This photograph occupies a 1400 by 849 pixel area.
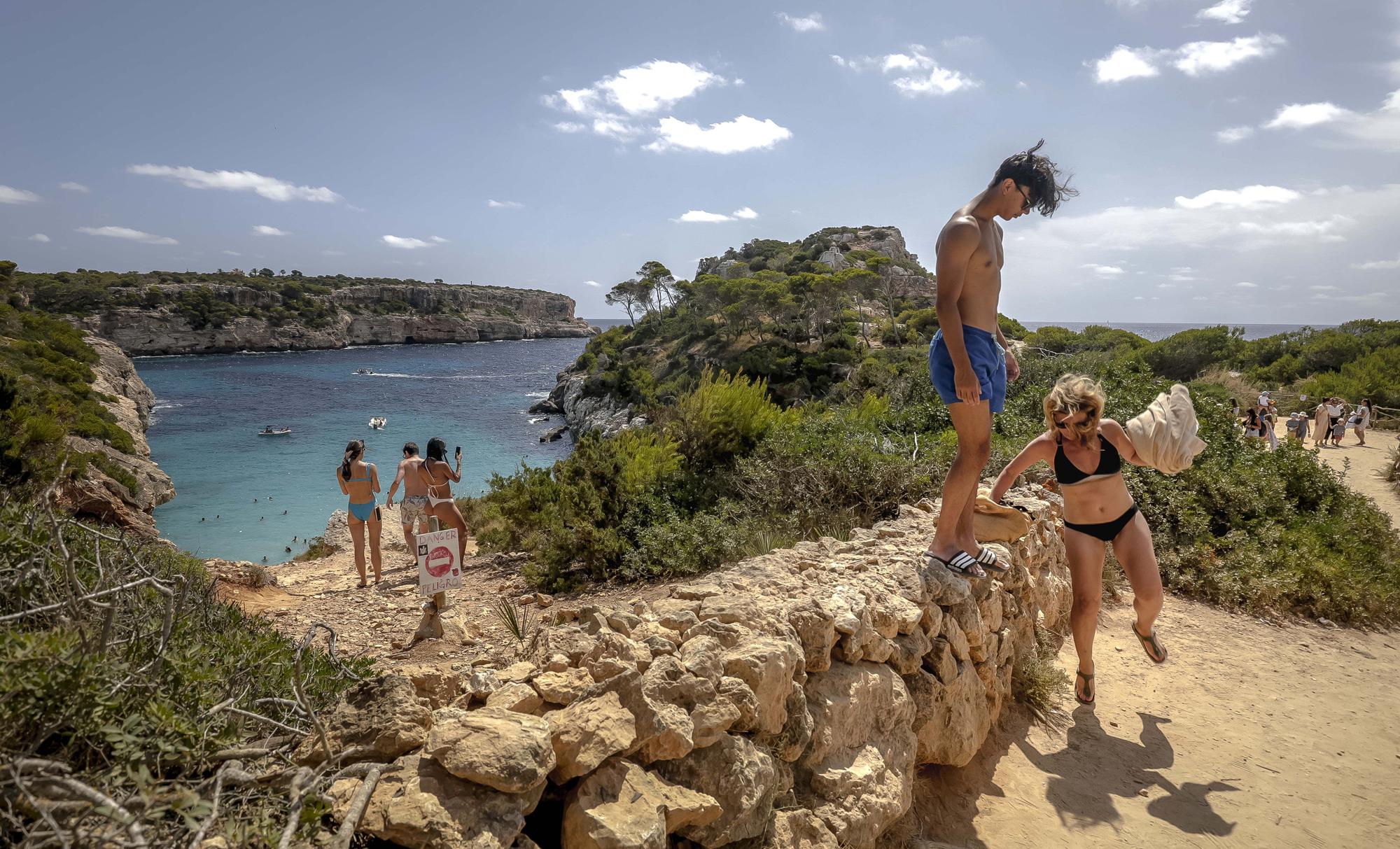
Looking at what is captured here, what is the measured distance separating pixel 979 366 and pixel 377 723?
3.02 metres

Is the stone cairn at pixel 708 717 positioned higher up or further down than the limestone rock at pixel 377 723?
further down

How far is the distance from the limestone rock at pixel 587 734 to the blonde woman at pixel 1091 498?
2.66 m

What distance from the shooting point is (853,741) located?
2.81 metres

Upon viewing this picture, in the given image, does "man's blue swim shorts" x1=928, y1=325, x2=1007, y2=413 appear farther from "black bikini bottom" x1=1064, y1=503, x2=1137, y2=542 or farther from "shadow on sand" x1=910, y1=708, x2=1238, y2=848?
"shadow on sand" x1=910, y1=708, x2=1238, y2=848

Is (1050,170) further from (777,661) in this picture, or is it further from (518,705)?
(518,705)

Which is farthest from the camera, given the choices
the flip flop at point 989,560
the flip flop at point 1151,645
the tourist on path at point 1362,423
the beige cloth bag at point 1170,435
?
the tourist on path at point 1362,423

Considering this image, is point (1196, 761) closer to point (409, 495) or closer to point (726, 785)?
point (726, 785)

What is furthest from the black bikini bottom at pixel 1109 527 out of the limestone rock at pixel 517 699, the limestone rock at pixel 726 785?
the limestone rock at pixel 517 699

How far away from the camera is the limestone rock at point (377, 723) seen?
1735 mm

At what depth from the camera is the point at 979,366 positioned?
11.0ft

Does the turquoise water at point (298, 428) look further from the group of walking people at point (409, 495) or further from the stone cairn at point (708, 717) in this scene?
the stone cairn at point (708, 717)

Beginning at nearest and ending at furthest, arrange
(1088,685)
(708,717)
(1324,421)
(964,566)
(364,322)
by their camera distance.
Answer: (708,717) < (964,566) < (1088,685) < (1324,421) < (364,322)

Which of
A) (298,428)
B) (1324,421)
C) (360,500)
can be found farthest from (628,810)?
(298,428)

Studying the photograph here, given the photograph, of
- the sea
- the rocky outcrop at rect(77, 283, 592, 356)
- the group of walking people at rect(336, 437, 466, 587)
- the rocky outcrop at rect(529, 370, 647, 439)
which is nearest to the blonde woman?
the group of walking people at rect(336, 437, 466, 587)
